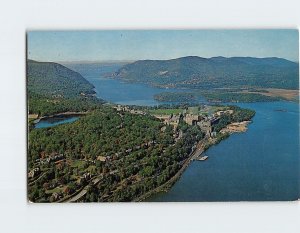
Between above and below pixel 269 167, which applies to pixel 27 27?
above

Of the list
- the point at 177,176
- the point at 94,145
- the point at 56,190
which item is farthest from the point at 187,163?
the point at 56,190

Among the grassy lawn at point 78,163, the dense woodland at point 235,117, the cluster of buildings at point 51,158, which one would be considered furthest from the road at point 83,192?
the dense woodland at point 235,117

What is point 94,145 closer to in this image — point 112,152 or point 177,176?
point 112,152

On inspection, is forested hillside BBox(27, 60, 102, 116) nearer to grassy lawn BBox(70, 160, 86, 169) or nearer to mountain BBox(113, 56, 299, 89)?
mountain BBox(113, 56, 299, 89)

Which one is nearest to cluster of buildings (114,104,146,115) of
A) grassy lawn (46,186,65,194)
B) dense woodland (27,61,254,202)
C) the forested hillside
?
dense woodland (27,61,254,202)

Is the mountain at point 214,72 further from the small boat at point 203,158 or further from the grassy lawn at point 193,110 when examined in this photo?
the small boat at point 203,158
